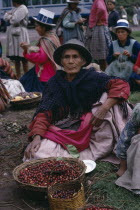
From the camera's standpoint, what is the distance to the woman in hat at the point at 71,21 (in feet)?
27.8

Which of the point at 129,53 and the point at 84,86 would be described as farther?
the point at 129,53

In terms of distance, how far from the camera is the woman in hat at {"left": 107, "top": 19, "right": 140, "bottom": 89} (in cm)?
692

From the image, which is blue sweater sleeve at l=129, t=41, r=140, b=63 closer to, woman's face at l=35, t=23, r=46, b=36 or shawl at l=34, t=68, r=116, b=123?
woman's face at l=35, t=23, r=46, b=36

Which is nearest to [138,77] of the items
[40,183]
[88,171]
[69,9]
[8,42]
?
[69,9]

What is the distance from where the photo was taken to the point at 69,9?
8570 mm

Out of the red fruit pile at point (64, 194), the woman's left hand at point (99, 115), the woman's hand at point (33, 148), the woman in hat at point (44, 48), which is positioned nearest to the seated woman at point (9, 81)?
the woman in hat at point (44, 48)

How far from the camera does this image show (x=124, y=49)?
709 centimetres

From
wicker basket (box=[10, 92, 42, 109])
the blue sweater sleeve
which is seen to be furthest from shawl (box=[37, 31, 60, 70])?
the blue sweater sleeve

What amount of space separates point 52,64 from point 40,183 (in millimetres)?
4077

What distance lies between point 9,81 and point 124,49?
2.24m

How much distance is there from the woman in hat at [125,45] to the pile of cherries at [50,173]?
12.6ft

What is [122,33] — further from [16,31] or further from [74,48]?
[74,48]

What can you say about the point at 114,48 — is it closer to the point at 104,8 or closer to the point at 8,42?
the point at 104,8

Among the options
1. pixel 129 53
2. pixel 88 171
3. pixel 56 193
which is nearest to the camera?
pixel 56 193
